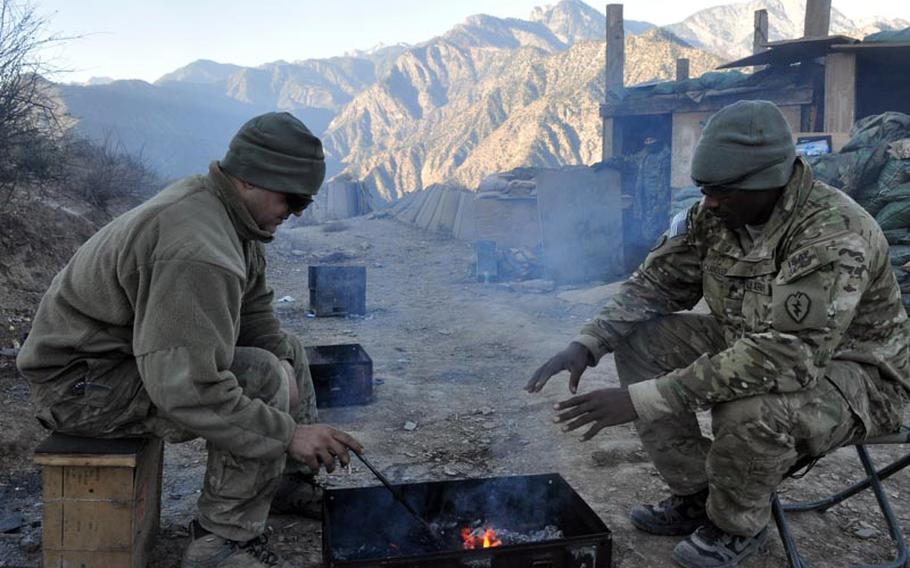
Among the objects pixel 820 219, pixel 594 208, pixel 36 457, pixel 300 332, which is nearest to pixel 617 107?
pixel 594 208

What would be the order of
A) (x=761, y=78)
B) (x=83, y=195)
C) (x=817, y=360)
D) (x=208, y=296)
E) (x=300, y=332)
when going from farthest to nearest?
(x=761, y=78)
(x=83, y=195)
(x=300, y=332)
(x=817, y=360)
(x=208, y=296)

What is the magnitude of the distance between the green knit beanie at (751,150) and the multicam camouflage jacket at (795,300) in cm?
11

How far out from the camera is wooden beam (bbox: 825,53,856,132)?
10672mm

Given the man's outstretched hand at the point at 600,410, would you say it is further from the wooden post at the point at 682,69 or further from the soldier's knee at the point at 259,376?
the wooden post at the point at 682,69

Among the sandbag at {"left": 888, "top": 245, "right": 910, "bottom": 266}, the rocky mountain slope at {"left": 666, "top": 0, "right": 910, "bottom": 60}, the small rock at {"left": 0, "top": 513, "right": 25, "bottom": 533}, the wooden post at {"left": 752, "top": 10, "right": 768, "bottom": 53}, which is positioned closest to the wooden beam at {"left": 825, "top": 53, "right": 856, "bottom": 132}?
the wooden post at {"left": 752, "top": 10, "right": 768, "bottom": 53}

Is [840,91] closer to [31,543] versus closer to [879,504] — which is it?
[879,504]

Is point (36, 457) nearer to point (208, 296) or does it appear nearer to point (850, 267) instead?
point (208, 296)

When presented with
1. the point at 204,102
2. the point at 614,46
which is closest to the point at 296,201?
the point at 614,46

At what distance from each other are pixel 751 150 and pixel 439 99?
86.7 metres

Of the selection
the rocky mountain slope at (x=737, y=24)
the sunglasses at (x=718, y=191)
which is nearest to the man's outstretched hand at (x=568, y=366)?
the sunglasses at (x=718, y=191)

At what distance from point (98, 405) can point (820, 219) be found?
99.3 inches

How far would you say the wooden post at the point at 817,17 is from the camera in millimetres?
11906

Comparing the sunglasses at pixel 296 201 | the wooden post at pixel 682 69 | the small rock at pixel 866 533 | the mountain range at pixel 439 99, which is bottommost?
the small rock at pixel 866 533

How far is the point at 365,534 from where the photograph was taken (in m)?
2.90
